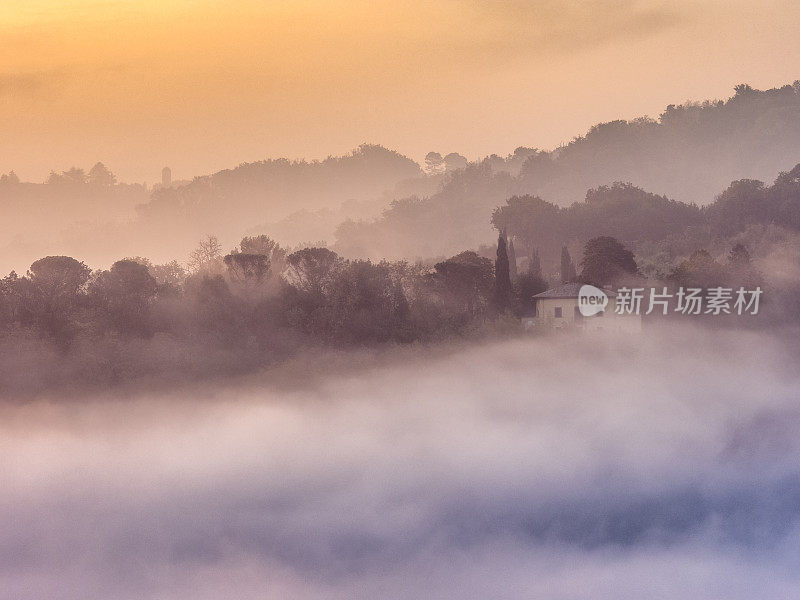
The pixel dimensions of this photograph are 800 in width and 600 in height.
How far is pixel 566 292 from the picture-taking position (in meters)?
76.4

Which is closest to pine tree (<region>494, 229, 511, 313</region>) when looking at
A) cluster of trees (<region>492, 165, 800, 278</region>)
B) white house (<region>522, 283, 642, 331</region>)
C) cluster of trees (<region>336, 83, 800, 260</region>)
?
white house (<region>522, 283, 642, 331</region>)

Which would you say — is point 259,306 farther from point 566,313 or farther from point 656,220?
point 656,220

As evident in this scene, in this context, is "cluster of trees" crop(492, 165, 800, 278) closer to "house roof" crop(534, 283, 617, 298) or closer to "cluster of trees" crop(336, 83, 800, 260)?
"house roof" crop(534, 283, 617, 298)

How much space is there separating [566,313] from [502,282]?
4834mm

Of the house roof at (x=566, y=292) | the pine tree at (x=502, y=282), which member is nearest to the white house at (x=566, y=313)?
the house roof at (x=566, y=292)

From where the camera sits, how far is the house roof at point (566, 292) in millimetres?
75875

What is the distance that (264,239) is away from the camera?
336 feet

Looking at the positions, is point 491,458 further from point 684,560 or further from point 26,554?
point 26,554

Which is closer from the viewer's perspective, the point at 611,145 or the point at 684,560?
the point at 684,560

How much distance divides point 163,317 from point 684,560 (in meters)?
52.0

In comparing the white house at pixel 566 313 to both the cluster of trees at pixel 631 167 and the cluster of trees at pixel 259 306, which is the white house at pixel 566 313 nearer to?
the cluster of trees at pixel 259 306

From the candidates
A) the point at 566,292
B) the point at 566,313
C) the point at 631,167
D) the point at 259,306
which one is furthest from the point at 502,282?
the point at 631,167

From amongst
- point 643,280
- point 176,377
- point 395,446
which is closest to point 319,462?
point 395,446

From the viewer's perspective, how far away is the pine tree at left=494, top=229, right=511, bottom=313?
76.9 m
